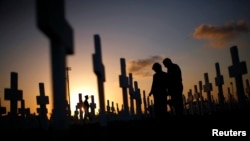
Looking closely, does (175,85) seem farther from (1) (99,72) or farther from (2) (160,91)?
(1) (99,72)

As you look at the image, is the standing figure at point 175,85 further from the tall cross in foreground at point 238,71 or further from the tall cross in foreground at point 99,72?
the tall cross in foreground at point 238,71

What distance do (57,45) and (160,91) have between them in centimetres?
364

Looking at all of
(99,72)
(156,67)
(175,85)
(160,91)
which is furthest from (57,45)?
(99,72)

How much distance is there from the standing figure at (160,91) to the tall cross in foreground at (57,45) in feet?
10.6

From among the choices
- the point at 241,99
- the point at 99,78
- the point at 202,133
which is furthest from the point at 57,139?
the point at 241,99

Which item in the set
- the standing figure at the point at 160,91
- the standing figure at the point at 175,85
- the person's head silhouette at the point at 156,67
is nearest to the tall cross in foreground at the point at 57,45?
the person's head silhouette at the point at 156,67

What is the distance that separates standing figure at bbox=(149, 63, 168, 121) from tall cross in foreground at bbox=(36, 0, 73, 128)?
325 cm

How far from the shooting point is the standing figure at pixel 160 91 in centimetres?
803

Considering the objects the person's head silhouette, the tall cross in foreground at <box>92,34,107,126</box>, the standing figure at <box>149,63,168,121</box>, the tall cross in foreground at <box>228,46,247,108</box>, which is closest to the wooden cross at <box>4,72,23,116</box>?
the tall cross in foreground at <box>92,34,107,126</box>

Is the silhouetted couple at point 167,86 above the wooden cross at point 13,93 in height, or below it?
below

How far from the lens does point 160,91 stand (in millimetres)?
8094

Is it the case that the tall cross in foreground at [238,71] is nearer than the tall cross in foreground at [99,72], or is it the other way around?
the tall cross in foreground at [99,72]

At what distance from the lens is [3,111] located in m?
20.5

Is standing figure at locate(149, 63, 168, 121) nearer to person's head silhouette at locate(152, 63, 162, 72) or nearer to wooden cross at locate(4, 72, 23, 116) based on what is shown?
person's head silhouette at locate(152, 63, 162, 72)
